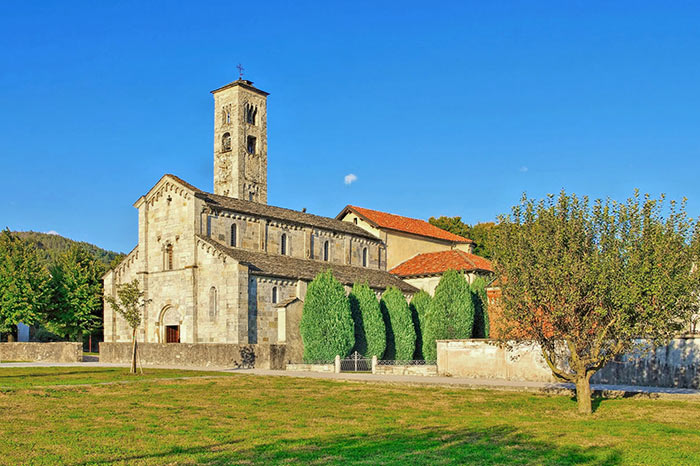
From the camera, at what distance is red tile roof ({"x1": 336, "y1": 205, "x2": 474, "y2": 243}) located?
61844mm

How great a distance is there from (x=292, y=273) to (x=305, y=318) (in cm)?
683

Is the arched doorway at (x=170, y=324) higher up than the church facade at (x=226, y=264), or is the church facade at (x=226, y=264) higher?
the church facade at (x=226, y=264)

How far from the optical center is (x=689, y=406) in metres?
20.0

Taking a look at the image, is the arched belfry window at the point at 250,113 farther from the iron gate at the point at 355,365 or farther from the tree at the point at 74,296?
the iron gate at the point at 355,365

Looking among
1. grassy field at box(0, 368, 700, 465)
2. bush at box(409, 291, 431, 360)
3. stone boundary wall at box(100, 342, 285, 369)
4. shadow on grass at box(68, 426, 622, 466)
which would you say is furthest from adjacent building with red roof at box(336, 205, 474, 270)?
shadow on grass at box(68, 426, 622, 466)

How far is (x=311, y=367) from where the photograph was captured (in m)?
36.2

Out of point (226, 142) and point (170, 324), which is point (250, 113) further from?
point (170, 324)

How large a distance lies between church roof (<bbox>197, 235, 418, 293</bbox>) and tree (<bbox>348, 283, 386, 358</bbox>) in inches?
51.6

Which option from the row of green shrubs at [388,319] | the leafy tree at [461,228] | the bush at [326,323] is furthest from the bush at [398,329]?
the leafy tree at [461,228]

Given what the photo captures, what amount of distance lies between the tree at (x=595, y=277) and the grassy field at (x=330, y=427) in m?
2.20

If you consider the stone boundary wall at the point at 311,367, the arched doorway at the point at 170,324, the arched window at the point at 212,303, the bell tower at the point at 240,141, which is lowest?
the stone boundary wall at the point at 311,367

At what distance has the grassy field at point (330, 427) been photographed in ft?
40.7

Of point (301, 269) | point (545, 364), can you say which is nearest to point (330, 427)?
point (545, 364)

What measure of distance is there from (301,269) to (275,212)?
6563 millimetres
